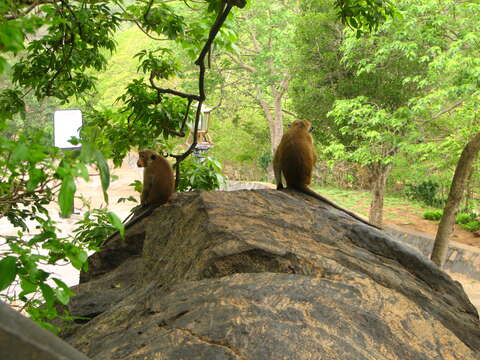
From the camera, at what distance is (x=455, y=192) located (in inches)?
227

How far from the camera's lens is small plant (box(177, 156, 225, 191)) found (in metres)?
4.12

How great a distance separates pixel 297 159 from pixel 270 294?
224 cm

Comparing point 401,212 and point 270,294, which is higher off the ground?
point 270,294

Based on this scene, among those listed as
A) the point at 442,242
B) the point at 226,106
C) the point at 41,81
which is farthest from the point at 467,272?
the point at 226,106

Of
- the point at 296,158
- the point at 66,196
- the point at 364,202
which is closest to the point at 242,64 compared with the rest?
the point at 364,202

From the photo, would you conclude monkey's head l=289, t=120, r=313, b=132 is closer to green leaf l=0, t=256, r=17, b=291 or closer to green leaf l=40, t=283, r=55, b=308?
green leaf l=40, t=283, r=55, b=308

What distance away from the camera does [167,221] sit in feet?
9.76

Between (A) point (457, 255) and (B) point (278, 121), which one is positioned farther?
(B) point (278, 121)

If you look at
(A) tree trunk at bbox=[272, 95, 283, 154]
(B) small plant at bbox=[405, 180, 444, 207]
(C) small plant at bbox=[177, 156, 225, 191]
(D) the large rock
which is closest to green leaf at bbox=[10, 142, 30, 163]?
(D) the large rock

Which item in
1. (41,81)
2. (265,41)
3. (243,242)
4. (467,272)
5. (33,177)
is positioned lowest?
(467,272)

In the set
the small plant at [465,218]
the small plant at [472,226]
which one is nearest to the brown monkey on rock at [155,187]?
the small plant at [472,226]

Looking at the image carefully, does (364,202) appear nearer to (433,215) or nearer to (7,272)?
(433,215)

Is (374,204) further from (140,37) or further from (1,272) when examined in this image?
(140,37)

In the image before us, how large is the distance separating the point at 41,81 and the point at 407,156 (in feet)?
26.1
